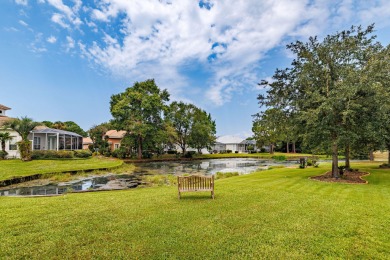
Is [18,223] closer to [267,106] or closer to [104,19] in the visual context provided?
[267,106]

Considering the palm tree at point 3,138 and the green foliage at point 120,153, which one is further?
the green foliage at point 120,153

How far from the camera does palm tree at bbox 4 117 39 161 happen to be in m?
23.6

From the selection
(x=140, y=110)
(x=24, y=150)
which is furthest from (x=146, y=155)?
(x=24, y=150)

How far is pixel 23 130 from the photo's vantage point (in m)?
24.2

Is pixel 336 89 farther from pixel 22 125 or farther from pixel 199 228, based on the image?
pixel 22 125

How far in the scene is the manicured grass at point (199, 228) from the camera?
425cm

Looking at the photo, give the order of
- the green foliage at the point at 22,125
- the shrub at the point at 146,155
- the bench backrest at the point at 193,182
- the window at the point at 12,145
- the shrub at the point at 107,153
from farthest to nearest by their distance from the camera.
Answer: the shrub at the point at 146,155, the shrub at the point at 107,153, the window at the point at 12,145, the green foliage at the point at 22,125, the bench backrest at the point at 193,182

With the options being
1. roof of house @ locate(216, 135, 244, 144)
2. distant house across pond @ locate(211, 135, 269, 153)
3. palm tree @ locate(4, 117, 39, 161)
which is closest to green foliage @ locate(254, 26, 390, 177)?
palm tree @ locate(4, 117, 39, 161)

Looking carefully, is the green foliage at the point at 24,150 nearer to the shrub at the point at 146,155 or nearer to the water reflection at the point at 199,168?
the water reflection at the point at 199,168

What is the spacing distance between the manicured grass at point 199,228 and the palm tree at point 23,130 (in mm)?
19844

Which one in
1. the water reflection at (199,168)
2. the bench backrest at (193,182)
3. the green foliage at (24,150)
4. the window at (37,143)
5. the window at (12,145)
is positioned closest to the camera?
the bench backrest at (193,182)

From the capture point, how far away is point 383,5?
1362cm

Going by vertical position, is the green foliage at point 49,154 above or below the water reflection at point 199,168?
above

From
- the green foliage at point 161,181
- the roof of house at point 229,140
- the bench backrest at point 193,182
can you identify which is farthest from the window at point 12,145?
the roof of house at point 229,140
